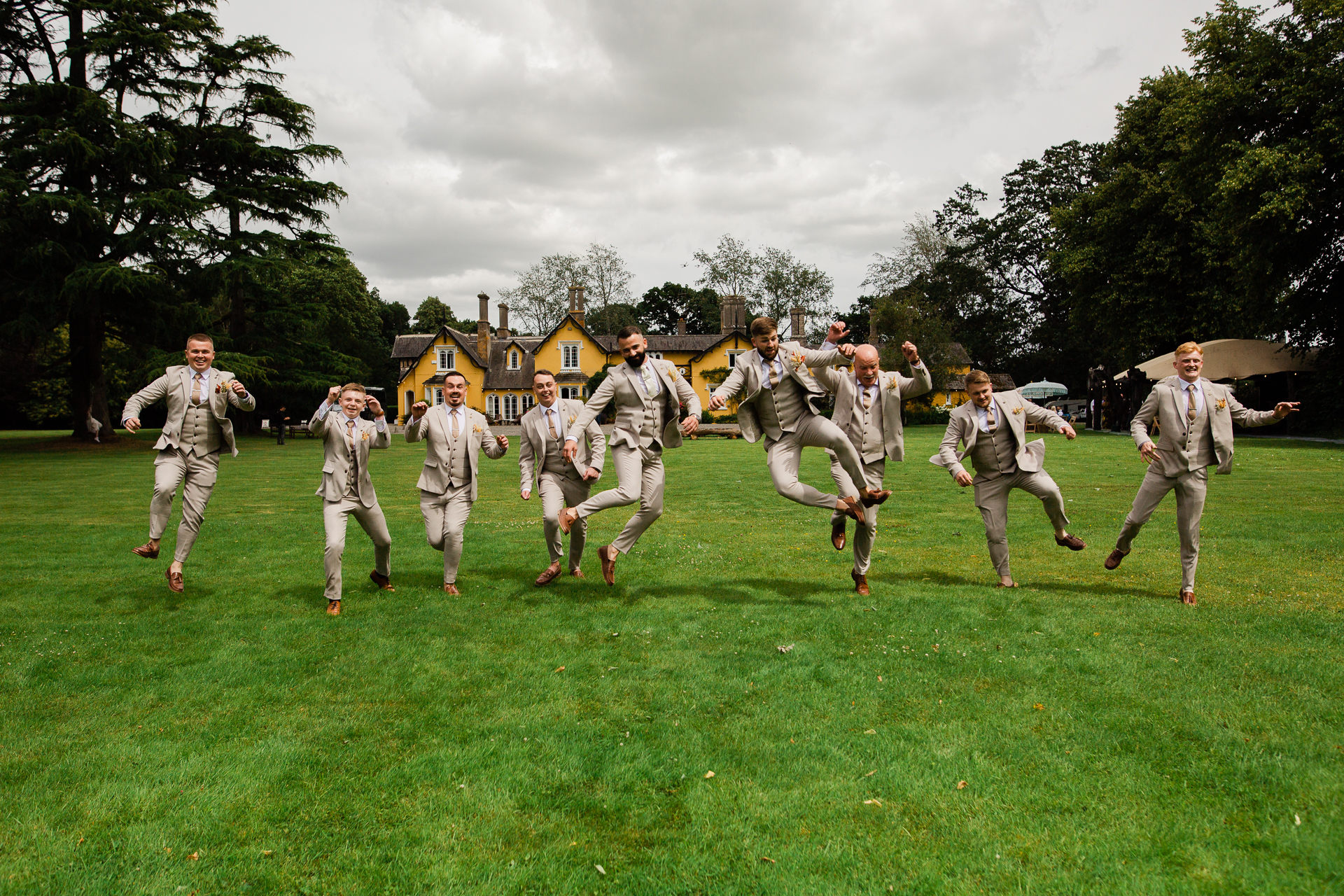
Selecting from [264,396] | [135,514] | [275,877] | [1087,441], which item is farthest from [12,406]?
[275,877]

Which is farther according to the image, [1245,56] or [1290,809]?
[1245,56]

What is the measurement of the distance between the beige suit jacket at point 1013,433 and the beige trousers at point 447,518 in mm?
4662

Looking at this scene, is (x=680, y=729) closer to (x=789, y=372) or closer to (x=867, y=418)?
(x=789, y=372)

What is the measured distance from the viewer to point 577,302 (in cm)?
7000

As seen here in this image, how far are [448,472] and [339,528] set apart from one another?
3.84 feet

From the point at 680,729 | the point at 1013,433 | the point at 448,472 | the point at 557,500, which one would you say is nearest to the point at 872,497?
the point at 1013,433

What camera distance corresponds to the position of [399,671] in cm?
591

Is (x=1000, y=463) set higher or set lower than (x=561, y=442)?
lower

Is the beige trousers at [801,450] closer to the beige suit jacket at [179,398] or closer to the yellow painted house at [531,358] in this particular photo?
the beige suit jacket at [179,398]

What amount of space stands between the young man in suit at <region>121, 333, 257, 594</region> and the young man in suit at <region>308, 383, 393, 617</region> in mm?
998

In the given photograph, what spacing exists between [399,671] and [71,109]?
38593mm

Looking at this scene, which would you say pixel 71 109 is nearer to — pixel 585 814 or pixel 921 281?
pixel 585 814

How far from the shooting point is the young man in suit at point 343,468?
7.58 metres

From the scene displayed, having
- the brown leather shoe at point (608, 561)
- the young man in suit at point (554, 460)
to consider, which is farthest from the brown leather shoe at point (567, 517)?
the young man in suit at point (554, 460)
